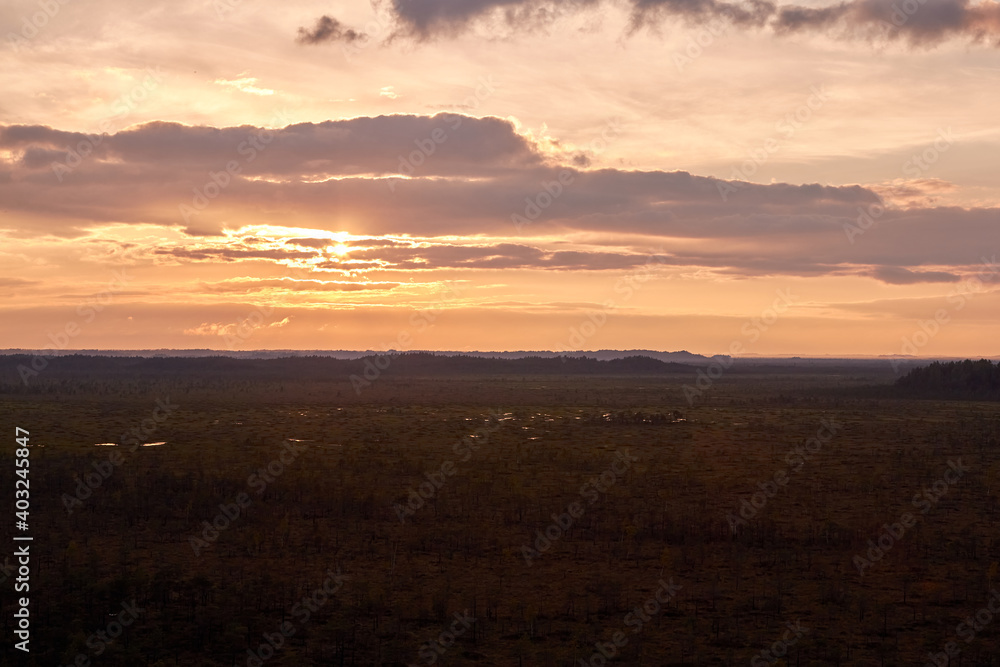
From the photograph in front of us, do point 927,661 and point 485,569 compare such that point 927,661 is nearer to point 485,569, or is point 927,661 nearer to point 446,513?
point 485,569

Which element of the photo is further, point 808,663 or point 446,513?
point 446,513

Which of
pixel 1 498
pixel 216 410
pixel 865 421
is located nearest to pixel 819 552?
pixel 1 498
